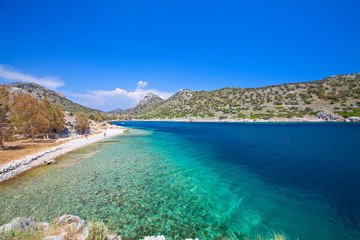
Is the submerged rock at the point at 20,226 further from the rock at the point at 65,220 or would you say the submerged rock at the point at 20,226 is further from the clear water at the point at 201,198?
the clear water at the point at 201,198

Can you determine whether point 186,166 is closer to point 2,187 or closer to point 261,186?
point 261,186

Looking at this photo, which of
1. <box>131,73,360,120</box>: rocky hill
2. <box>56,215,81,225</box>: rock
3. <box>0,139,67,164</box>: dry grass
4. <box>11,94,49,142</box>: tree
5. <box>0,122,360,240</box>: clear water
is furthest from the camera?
<box>131,73,360,120</box>: rocky hill

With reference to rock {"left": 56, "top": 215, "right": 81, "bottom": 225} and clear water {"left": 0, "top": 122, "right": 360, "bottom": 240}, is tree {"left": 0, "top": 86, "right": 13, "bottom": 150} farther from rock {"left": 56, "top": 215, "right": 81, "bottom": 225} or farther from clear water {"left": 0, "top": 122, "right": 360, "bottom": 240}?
rock {"left": 56, "top": 215, "right": 81, "bottom": 225}

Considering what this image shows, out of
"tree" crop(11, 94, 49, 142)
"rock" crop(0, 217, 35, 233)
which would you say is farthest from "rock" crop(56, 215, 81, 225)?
"tree" crop(11, 94, 49, 142)

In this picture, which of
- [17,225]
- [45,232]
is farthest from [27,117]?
[45,232]

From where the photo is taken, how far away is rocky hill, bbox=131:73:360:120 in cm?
10006

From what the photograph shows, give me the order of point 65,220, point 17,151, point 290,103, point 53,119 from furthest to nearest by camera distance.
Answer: point 290,103 < point 53,119 < point 17,151 < point 65,220

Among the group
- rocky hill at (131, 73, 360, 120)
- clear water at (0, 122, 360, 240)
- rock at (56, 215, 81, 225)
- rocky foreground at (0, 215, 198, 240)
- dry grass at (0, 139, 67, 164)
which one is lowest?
clear water at (0, 122, 360, 240)

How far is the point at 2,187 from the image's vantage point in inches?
535

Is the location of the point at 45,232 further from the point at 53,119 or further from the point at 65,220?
the point at 53,119

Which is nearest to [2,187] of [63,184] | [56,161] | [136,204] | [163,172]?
[63,184]

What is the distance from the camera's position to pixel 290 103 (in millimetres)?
121750

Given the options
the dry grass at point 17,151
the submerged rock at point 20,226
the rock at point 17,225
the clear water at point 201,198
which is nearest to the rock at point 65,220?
the submerged rock at point 20,226

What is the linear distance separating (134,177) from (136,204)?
537cm
